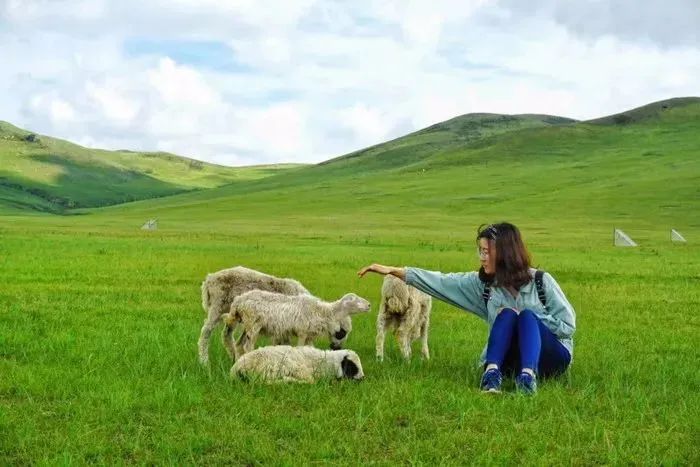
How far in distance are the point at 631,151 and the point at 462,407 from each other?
140m

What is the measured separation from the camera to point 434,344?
13.2 m

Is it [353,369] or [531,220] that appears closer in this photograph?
[353,369]

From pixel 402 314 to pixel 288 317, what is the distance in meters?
1.85

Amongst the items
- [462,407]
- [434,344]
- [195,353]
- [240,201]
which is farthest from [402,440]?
[240,201]

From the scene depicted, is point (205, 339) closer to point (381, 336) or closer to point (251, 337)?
point (251, 337)

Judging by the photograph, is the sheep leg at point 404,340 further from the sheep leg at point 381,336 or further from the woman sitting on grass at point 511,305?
the woman sitting on grass at point 511,305

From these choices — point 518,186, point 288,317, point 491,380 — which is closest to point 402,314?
point 288,317

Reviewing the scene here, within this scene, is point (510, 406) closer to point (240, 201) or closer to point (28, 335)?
point (28, 335)

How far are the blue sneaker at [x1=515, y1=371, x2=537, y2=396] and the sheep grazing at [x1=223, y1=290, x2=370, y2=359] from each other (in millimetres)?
2919

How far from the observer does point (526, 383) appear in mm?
9211

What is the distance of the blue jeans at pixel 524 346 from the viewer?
9438mm

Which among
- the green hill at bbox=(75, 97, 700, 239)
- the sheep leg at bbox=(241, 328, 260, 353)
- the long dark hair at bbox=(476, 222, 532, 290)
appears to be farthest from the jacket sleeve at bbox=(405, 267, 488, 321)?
the green hill at bbox=(75, 97, 700, 239)

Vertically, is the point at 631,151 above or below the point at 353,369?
above

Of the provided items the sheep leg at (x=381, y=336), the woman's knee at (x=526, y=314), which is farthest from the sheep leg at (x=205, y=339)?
the woman's knee at (x=526, y=314)
